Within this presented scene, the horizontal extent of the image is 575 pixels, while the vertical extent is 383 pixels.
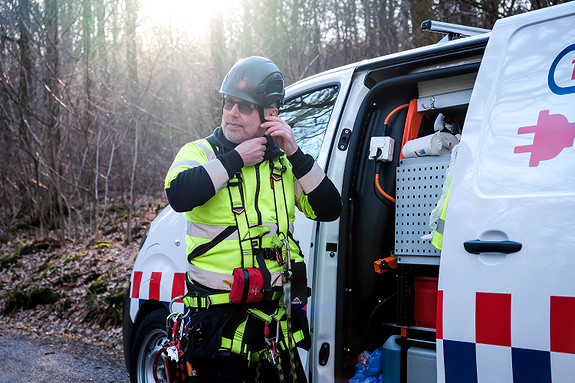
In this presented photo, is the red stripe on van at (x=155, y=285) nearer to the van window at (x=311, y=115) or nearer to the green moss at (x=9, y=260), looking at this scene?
the van window at (x=311, y=115)

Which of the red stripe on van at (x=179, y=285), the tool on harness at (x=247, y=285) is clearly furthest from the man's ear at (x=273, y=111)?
the red stripe on van at (x=179, y=285)

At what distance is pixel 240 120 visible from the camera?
254 cm

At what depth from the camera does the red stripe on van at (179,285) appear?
3379mm

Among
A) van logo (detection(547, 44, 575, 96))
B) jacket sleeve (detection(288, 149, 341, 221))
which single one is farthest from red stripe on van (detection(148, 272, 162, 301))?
van logo (detection(547, 44, 575, 96))

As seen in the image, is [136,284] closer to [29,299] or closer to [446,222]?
[446,222]

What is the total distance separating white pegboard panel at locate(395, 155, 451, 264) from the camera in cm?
302

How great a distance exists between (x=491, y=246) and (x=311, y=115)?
1707 millimetres

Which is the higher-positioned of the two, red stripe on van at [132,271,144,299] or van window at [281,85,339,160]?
van window at [281,85,339,160]

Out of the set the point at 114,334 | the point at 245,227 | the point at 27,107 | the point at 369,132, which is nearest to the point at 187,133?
the point at 27,107

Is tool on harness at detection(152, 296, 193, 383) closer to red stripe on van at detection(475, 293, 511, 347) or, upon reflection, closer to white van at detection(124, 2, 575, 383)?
white van at detection(124, 2, 575, 383)

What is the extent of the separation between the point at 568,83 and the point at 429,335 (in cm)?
159

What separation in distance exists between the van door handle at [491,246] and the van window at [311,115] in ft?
4.35

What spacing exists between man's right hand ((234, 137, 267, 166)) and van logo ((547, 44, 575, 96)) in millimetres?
1155

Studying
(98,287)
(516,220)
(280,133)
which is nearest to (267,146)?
(280,133)
